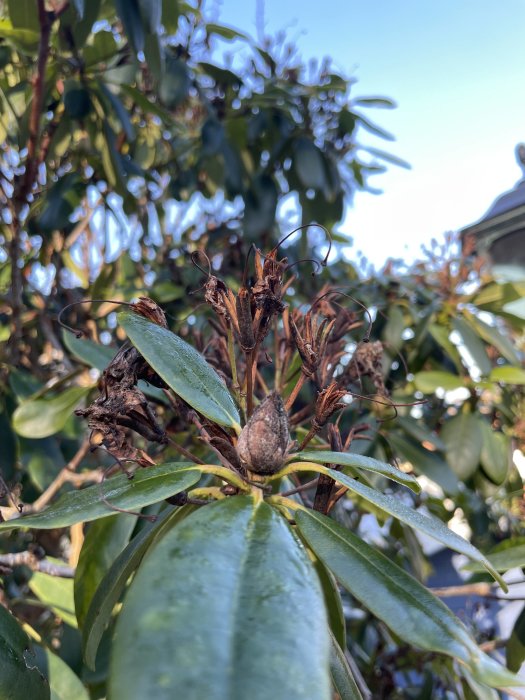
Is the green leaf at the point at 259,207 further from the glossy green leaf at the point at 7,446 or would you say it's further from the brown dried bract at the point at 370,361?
the brown dried bract at the point at 370,361

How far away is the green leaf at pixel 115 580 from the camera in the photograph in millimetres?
487

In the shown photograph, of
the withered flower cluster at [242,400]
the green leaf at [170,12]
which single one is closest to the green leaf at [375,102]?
the green leaf at [170,12]

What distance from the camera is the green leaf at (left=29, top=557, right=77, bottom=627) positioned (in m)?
0.85

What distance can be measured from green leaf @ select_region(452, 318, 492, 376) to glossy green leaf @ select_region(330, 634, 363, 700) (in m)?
0.87

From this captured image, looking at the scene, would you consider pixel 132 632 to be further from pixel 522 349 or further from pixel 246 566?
pixel 522 349

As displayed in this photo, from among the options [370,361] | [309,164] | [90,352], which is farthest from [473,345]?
[90,352]

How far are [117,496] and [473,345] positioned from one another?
1.01m

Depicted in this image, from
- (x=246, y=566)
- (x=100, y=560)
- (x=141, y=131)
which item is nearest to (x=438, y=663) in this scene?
(x=100, y=560)

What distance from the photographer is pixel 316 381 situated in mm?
595

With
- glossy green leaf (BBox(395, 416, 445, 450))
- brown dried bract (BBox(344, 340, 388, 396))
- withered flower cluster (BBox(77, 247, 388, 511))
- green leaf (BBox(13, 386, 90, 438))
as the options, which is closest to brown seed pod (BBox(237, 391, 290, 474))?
withered flower cluster (BBox(77, 247, 388, 511))

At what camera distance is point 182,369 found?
491 mm

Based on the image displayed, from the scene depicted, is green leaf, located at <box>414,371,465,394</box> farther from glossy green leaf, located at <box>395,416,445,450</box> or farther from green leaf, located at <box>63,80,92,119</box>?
Result: green leaf, located at <box>63,80,92,119</box>

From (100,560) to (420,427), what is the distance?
0.65 metres

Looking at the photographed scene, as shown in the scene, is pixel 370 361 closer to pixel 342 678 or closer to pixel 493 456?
pixel 342 678
